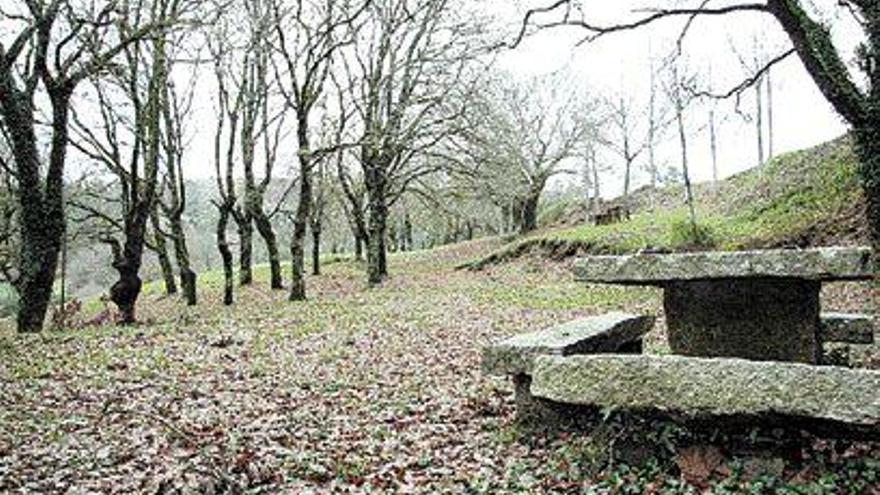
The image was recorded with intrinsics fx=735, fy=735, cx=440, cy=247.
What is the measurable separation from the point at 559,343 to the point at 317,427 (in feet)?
8.03

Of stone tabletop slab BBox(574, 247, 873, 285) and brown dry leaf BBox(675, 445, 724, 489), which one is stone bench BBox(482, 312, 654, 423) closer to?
stone tabletop slab BBox(574, 247, 873, 285)

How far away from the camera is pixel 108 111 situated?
68.8ft

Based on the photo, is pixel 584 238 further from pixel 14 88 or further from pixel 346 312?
pixel 14 88

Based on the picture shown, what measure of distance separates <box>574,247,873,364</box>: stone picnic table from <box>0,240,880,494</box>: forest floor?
66.9 inches

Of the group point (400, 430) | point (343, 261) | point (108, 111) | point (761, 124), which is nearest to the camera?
point (400, 430)

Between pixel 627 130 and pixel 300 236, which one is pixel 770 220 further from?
pixel 627 130

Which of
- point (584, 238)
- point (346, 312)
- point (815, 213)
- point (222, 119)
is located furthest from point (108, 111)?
point (815, 213)

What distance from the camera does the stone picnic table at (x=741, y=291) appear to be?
632 centimetres

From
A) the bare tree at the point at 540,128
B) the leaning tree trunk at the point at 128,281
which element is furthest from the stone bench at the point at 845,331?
the bare tree at the point at 540,128

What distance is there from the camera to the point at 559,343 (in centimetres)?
624

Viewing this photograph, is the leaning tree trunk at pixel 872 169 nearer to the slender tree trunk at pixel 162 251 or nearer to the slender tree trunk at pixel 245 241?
the slender tree trunk at pixel 245 241

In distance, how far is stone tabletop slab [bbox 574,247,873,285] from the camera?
20.2 feet

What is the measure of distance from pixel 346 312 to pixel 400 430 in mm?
9954

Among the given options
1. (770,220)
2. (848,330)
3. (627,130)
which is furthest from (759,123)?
(848,330)
